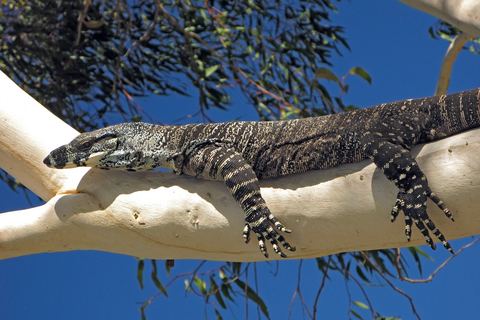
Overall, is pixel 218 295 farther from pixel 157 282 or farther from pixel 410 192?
pixel 410 192

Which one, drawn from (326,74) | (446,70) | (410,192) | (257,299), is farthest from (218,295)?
(410,192)

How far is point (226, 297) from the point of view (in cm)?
633

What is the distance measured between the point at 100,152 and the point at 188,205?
62 centimetres

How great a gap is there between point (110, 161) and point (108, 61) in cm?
428

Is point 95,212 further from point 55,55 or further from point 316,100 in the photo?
point 55,55

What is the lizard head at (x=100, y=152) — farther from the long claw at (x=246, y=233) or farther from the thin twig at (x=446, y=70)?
the thin twig at (x=446, y=70)

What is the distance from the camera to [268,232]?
137 inches

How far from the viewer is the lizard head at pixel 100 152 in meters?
3.96

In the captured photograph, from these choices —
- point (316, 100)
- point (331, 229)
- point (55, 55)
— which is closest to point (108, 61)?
point (55, 55)

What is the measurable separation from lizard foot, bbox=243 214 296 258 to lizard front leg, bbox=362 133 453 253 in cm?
47

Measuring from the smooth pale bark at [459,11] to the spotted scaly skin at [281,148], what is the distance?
1.05 m

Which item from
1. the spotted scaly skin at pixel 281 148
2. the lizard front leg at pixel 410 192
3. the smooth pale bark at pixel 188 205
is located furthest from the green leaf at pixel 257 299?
the lizard front leg at pixel 410 192

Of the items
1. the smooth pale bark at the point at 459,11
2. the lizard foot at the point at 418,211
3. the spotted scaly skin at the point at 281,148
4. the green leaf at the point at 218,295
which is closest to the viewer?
the lizard foot at the point at 418,211

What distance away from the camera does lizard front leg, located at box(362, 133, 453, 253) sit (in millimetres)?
3225
